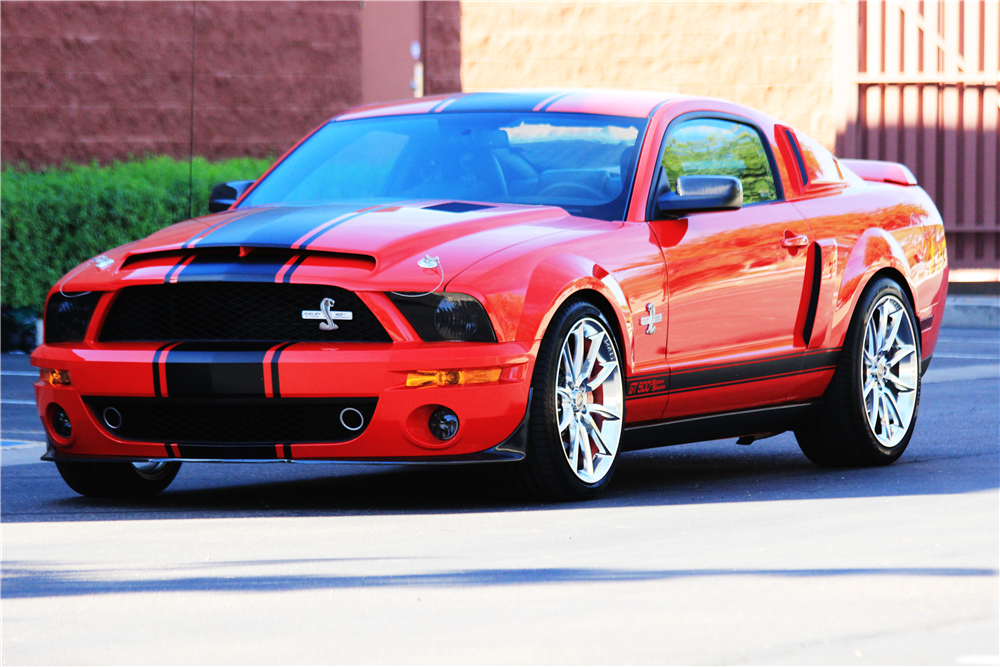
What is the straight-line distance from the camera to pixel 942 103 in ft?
66.7

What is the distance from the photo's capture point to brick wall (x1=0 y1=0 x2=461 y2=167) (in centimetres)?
1898

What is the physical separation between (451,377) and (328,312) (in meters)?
0.47

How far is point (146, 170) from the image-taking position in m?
16.7

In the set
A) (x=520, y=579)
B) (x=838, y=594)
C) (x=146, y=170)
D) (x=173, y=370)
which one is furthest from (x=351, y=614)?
(x=146, y=170)

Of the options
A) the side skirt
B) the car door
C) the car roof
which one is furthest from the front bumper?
the car roof

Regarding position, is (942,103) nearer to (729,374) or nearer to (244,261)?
(729,374)

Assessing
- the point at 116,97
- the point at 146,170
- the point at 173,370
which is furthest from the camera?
the point at 116,97

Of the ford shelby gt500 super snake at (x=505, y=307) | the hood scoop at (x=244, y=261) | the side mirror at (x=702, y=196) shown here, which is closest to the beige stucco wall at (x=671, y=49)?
the ford shelby gt500 super snake at (x=505, y=307)

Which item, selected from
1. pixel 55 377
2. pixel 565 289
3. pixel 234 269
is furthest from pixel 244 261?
pixel 565 289

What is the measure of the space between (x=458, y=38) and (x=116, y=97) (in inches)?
170

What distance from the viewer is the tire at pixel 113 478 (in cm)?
660

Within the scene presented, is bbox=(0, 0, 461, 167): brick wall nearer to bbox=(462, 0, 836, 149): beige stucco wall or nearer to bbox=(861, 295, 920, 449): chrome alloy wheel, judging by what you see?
bbox=(462, 0, 836, 149): beige stucco wall

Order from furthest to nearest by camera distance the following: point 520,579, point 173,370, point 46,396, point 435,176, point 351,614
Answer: point 435,176, point 46,396, point 173,370, point 520,579, point 351,614

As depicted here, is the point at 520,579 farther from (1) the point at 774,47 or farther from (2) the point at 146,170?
(1) the point at 774,47
